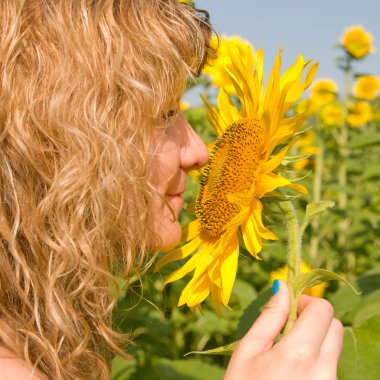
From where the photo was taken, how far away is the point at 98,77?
1.26m

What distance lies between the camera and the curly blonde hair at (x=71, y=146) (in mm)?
1229

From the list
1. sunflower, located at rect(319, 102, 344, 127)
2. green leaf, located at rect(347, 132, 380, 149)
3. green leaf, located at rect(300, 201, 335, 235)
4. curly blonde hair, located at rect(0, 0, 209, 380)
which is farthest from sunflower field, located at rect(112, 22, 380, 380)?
sunflower, located at rect(319, 102, 344, 127)

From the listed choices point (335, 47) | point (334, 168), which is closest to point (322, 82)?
point (334, 168)

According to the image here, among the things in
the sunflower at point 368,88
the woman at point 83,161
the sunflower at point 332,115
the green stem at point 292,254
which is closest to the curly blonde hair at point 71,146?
the woman at point 83,161

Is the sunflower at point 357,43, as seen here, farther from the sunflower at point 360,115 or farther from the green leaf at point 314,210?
the green leaf at point 314,210

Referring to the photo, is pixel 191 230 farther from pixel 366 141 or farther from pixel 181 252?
pixel 366 141

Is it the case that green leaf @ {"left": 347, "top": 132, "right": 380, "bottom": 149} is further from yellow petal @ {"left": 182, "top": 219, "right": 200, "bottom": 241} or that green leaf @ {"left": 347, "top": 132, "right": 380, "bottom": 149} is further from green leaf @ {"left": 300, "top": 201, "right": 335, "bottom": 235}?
green leaf @ {"left": 300, "top": 201, "right": 335, "bottom": 235}

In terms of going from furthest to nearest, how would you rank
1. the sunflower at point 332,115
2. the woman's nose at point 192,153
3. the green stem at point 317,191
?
1. the sunflower at point 332,115
2. the green stem at point 317,191
3. the woman's nose at point 192,153

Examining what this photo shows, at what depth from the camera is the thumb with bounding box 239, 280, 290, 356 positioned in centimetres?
115

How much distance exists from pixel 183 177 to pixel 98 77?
24 cm

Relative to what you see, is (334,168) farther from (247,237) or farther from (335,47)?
(247,237)

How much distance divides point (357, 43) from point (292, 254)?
3083 mm

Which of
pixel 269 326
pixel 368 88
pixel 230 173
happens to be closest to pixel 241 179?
pixel 230 173

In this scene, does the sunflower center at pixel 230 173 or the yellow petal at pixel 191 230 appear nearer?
the sunflower center at pixel 230 173
